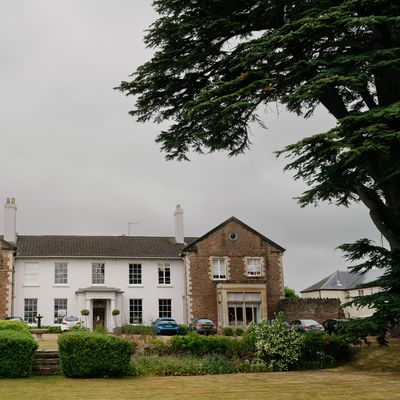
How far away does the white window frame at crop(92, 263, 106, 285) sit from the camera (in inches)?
1767

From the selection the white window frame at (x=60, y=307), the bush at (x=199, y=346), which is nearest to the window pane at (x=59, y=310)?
the white window frame at (x=60, y=307)

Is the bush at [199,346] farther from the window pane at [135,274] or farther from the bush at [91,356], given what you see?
the window pane at [135,274]

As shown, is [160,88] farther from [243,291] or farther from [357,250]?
[243,291]

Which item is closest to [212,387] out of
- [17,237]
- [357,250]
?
[357,250]

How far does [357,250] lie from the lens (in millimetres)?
15180

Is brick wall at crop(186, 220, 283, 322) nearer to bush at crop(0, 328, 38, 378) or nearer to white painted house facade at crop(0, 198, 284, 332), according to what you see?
white painted house facade at crop(0, 198, 284, 332)

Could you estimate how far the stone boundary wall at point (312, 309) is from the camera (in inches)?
1697

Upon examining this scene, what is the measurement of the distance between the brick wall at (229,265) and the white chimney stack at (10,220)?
13.8 m

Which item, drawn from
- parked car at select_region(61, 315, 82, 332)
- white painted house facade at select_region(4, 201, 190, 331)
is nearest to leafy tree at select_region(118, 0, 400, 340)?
parked car at select_region(61, 315, 82, 332)

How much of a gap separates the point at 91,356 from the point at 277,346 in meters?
6.15

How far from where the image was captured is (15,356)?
574 inches

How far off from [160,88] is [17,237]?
1269 inches

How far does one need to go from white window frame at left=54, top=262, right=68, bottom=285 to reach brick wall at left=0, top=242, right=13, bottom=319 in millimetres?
3556

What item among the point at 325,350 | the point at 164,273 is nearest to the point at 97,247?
the point at 164,273
